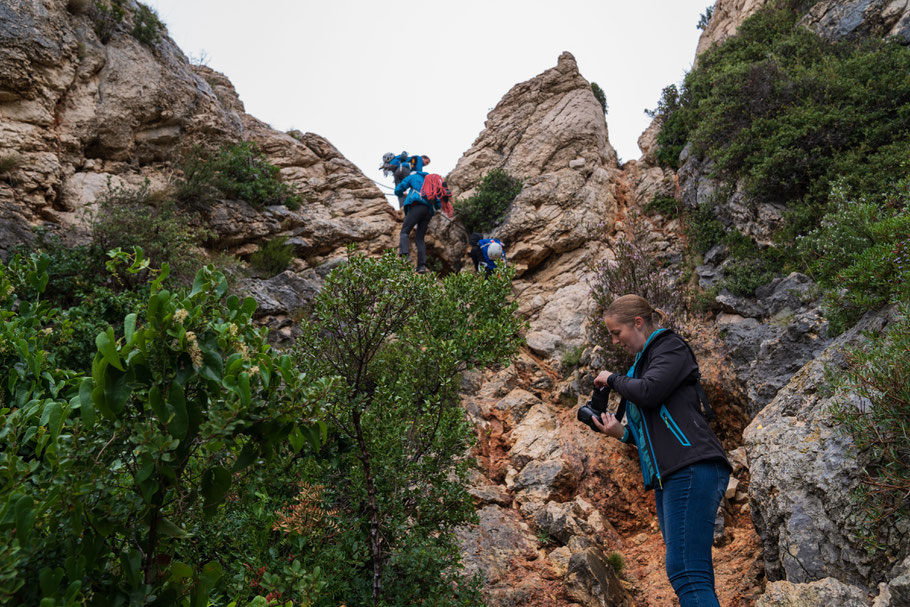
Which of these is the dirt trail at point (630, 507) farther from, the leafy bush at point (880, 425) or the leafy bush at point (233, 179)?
the leafy bush at point (233, 179)

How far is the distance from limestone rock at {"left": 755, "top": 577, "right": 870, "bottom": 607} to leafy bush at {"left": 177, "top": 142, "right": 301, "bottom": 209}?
12692mm

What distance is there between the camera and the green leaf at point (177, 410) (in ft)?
4.92

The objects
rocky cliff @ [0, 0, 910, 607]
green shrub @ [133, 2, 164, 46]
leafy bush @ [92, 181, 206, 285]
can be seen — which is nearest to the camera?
rocky cliff @ [0, 0, 910, 607]

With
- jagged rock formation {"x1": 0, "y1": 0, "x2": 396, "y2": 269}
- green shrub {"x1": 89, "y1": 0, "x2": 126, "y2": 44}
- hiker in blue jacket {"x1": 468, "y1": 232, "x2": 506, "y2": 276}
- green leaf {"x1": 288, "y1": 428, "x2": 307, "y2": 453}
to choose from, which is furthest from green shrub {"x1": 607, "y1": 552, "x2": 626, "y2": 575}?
green shrub {"x1": 89, "y1": 0, "x2": 126, "y2": 44}

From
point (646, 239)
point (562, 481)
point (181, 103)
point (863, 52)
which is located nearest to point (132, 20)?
point (181, 103)

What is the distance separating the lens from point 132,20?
13125mm

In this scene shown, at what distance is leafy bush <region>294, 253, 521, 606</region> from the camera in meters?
3.63

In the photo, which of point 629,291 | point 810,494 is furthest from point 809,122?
point 810,494

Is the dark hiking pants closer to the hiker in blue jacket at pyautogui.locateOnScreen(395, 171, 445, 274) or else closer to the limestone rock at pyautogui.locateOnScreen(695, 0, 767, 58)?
the hiker in blue jacket at pyautogui.locateOnScreen(395, 171, 445, 274)

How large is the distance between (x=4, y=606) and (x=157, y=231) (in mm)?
9346

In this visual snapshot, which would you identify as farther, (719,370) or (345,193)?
(345,193)

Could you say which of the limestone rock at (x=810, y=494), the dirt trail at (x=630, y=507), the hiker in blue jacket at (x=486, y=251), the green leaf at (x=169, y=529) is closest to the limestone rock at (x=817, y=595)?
the limestone rock at (x=810, y=494)

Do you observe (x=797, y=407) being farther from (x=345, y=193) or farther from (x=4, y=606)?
(x=345, y=193)

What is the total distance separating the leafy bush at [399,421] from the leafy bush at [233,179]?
9.22m
